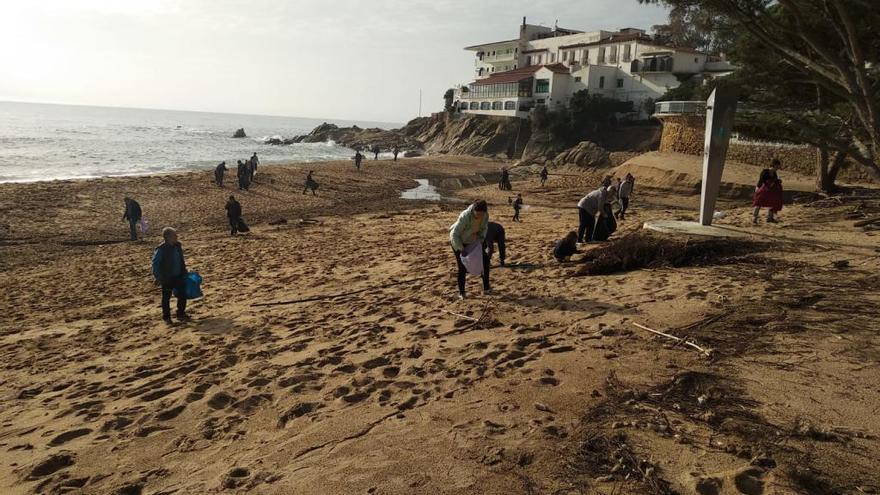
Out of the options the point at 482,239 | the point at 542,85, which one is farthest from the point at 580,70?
the point at 482,239

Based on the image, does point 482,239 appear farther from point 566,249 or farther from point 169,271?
point 169,271

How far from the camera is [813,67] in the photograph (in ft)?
29.8

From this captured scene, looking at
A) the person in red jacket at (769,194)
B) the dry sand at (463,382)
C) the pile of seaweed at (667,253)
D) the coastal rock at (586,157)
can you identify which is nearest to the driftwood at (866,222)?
the dry sand at (463,382)

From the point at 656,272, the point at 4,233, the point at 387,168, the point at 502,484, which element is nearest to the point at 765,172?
the point at 656,272

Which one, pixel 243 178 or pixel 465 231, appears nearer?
pixel 465 231

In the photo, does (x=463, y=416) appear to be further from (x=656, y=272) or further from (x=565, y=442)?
(x=656, y=272)

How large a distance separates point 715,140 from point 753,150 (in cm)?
1940

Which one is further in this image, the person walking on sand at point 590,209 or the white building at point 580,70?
the white building at point 580,70

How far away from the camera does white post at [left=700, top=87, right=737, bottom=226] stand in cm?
1016

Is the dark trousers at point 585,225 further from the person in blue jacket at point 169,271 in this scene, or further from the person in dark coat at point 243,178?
the person in dark coat at point 243,178

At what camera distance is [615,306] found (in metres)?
6.59

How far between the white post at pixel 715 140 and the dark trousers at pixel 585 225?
2.07m

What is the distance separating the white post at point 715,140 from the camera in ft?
33.3

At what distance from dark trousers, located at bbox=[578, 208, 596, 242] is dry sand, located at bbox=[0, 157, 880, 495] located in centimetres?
111
